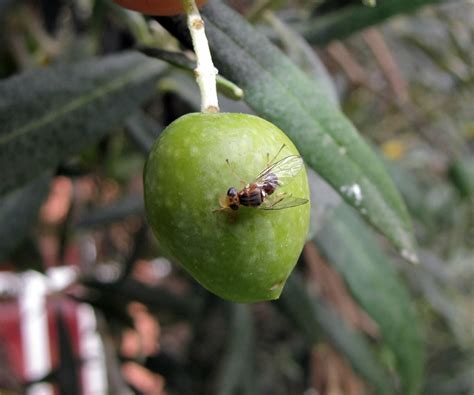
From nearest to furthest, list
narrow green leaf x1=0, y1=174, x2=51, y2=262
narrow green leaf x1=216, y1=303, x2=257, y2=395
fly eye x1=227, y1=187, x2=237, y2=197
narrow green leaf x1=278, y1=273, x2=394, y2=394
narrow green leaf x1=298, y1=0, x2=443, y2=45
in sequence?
fly eye x1=227, y1=187, x2=237, y2=197
narrow green leaf x1=298, y1=0, x2=443, y2=45
narrow green leaf x1=0, y1=174, x2=51, y2=262
narrow green leaf x1=278, y1=273, x2=394, y2=394
narrow green leaf x1=216, y1=303, x2=257, y2=395

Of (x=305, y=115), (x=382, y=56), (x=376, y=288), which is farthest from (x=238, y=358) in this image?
(x=305, y=115)

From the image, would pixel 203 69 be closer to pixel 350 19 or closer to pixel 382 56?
pixel 350 19

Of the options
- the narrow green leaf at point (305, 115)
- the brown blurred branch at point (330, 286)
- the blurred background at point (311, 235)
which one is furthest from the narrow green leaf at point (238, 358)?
the narrow green leaf at point (305, 115)

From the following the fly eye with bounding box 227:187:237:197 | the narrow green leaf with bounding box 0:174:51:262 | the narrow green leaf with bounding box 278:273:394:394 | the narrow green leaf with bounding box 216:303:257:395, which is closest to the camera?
the fly eye with bounding box 227:187:237:197

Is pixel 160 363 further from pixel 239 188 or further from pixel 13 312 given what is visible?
pixel 13 312

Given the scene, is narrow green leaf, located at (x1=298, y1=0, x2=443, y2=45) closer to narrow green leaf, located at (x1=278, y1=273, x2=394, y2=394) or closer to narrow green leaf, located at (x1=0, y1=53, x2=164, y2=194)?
narrow green leaf, located at (x1=0, y1=53, x2=164, y2=194)

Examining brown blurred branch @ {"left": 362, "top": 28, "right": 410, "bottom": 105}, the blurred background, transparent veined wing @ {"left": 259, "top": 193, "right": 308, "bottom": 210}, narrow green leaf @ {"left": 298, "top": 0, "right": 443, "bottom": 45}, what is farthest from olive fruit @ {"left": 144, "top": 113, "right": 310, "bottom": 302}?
brown blurred branch @ {"left": 362, "top": 28, "right": 410, "bottom": 105}
